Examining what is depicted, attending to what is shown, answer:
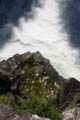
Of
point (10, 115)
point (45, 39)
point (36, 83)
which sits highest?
point (45, 39)

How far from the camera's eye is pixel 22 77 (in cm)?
4684

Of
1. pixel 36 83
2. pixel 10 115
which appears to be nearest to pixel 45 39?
pixel 36 83

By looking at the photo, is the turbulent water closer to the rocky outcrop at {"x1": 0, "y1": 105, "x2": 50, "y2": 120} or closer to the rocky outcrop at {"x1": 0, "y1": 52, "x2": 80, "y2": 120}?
the rocky outcrop at {"x1": 0, "y1": 52, "x2": 80, "y2": 120}

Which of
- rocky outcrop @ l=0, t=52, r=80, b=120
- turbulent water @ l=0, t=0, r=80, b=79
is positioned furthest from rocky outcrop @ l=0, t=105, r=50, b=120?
turbulent water @ l=0, t=0, r=80, b=79

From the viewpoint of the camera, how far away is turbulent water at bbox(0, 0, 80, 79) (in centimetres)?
→ 5831

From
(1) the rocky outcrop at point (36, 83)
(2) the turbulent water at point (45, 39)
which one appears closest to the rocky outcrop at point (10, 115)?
(1) the rocky outcrop at point (36, 83)

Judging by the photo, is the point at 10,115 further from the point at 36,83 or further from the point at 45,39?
the point at 45,39

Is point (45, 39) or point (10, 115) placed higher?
point (45, 39)

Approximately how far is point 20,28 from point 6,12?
3.79 meters

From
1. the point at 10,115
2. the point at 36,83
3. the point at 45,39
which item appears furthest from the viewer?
the point at 45,39

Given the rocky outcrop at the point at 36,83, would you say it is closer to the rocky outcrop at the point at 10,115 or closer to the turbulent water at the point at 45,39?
the turbulent water at the point at 45,39

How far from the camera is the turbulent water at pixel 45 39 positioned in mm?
58312

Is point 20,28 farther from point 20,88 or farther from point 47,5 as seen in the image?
point 20,88

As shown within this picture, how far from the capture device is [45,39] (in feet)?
207
